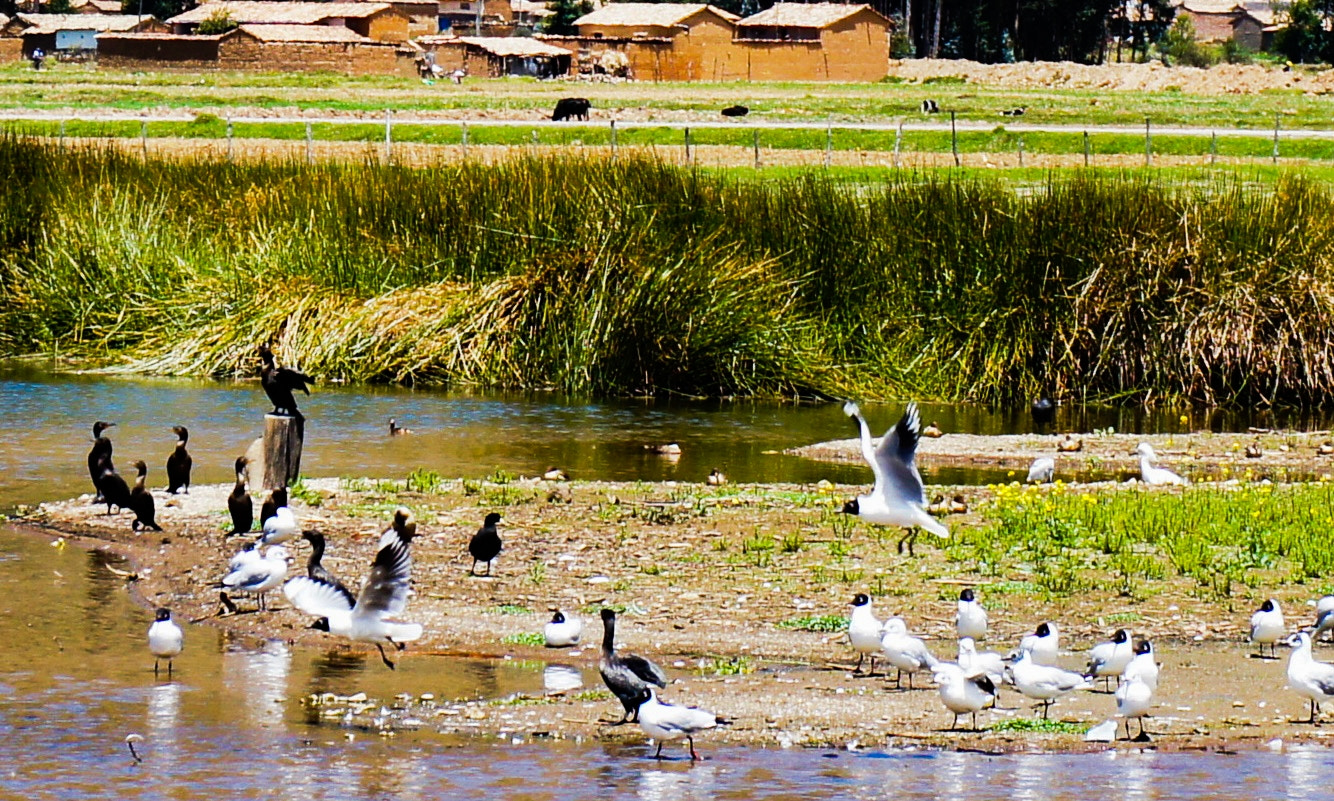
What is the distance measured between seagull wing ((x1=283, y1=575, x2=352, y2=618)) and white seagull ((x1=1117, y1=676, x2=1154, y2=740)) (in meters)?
4.18

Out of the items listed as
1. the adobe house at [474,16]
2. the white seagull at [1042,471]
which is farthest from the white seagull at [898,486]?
the adobe house at [474,16]

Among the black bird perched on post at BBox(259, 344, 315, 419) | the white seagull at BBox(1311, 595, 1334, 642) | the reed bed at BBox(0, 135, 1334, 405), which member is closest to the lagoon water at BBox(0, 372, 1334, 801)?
the white seagull at BBox(1311, 595, 1334, 642)

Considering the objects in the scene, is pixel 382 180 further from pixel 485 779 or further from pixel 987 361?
pixel 485 779

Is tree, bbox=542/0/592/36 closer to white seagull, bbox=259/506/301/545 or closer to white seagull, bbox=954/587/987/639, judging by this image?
white seagull, bbox=259/506/301/545

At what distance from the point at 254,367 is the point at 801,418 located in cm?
776

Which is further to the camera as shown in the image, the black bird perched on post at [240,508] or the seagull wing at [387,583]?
→ the black bird perched on post at [240,508]

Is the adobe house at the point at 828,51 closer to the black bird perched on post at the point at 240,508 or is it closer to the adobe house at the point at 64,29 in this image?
the adobe house at the point at 64,29

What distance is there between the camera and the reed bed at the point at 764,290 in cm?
2594

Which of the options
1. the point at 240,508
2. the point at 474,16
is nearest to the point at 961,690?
the point at 240,508

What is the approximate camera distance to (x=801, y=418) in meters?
24.8

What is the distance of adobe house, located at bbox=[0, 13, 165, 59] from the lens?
130 meters

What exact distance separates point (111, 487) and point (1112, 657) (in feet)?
28.4

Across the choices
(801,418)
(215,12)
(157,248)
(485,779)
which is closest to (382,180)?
(157,248)

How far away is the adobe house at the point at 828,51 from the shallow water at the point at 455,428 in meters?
89.7
